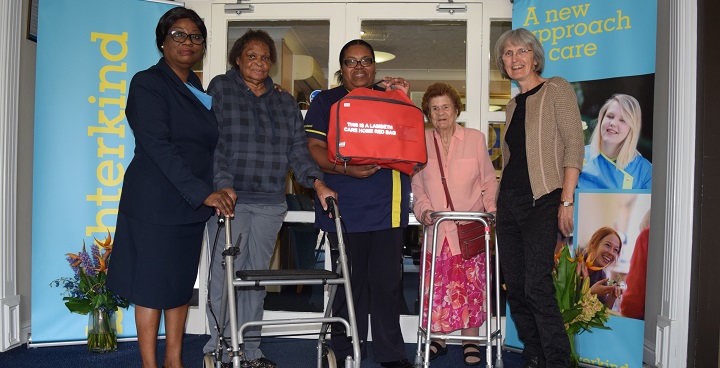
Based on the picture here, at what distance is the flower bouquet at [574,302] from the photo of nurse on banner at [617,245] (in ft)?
0.30

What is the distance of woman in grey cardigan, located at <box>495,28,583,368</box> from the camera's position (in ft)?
9.89

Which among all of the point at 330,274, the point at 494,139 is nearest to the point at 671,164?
the point at 494,139

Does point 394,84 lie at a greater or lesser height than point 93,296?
greater

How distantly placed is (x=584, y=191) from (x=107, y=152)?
9.64ft

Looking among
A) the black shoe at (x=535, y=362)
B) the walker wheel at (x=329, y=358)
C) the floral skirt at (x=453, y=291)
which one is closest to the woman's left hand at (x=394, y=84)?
the floral skirt at (x=453, y=291)

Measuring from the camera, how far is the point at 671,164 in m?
3.43

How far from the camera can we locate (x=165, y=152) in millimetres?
2648

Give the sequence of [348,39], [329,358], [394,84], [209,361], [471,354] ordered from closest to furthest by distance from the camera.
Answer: [209,361], [329,358], [394,84], [471,354], [348,39]

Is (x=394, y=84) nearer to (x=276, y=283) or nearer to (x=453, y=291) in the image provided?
(x=453, y=291)

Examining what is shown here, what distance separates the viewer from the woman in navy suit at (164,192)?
2.66 metres

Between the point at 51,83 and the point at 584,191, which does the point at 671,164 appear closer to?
the point at 584,191

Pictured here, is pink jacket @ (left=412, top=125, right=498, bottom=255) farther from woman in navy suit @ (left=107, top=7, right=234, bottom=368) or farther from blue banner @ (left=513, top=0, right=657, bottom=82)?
woman in navy suit @ (left=107, top=7, right=234, bottom=368)

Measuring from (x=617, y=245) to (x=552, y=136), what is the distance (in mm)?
984

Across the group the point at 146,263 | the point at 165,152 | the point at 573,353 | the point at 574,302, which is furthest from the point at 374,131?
the point at 573,353
